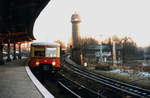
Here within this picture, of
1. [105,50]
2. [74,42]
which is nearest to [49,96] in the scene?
[74,42]

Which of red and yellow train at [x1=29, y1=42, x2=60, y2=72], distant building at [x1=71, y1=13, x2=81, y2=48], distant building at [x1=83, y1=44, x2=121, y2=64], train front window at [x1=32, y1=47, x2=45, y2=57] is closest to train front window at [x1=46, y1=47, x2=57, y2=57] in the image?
red and yellow train at [x1=29, y1=42, x2=60, y2=72]

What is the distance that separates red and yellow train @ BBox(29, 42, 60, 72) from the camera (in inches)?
569

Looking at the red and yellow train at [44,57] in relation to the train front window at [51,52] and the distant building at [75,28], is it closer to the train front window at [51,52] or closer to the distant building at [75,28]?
the train front window at [51,52]

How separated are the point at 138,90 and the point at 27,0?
8.27 metres

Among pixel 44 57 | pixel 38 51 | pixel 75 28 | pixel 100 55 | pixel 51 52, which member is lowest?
pixel 100 55

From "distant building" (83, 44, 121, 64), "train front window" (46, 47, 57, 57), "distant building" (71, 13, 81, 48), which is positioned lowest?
"distant building" (83, 44, 121, 64)

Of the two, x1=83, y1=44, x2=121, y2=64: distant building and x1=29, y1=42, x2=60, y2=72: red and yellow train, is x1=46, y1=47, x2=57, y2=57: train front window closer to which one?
x1=29, y1=42, x2=60, y2=72: red and yellow train

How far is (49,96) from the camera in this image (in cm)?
621

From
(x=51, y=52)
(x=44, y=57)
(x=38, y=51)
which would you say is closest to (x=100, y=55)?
(x=51, y=52)

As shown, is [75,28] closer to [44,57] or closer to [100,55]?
[100,55]

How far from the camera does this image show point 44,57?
14641mm

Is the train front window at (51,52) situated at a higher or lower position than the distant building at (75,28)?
lower

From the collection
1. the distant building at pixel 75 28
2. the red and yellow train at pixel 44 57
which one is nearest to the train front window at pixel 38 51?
the red and yellow train at pixel 44 57

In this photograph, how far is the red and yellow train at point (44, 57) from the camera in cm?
1445
